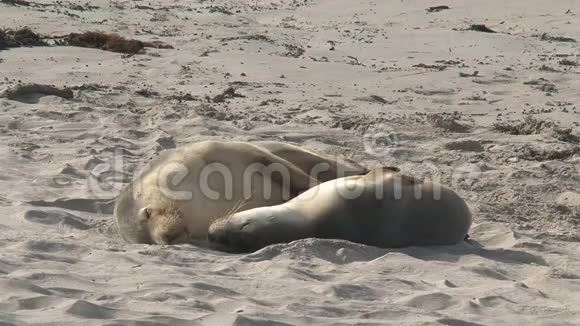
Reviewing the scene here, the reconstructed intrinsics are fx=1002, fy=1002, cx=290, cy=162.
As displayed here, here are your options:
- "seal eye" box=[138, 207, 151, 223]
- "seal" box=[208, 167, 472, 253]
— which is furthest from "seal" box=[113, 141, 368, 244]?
"seal" box=[208, 167, 472, 253]

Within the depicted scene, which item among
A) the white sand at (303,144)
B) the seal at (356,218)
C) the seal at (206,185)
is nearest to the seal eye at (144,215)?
the seal at (206,185)

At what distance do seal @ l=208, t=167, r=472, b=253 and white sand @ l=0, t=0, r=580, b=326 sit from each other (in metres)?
0.14

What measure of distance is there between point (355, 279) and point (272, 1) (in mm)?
17967

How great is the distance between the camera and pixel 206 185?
18.2 feet

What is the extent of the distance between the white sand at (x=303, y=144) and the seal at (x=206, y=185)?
0.21m

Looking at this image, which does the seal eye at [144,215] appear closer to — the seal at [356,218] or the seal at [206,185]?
the seal at [206,185]

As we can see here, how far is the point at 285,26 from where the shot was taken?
17.0 meters

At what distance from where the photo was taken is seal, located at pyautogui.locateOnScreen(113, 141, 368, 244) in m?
5.37

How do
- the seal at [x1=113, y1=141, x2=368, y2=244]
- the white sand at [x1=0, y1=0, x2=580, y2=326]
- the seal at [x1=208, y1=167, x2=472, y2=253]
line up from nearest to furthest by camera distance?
the white sand at [x1=0, y1=0, x2=580, y2=326] → the seal at [x1=208, y1=167, x2=472, y2=253] → the seal at [x1=113, y1=141, x2=368, y2=244]

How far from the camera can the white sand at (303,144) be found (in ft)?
13.3

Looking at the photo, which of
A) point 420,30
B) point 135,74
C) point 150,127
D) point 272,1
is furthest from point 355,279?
point 272,1

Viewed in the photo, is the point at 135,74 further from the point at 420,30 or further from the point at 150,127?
the point at 420,30

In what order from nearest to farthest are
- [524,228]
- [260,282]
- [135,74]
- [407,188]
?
[260,282]
[407,188]
[524,228]
[135,74]

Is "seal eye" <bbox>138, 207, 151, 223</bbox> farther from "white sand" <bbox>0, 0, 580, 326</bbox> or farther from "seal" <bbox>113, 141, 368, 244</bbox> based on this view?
"white sand" <bbox>0, 0, 580, 326</bbox>
